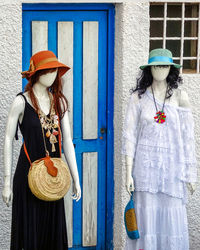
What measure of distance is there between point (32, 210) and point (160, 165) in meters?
1.09

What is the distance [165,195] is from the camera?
405 cm

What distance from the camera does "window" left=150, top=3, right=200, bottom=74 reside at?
5023 millimetres

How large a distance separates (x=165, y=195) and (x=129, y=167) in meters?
0.39

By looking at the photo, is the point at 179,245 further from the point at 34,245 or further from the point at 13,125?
the point at 13,125

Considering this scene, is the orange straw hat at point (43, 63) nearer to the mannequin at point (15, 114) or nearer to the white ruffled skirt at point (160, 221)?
the mannequin at point (15, 114)

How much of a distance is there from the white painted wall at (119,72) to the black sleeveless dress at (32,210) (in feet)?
2.70

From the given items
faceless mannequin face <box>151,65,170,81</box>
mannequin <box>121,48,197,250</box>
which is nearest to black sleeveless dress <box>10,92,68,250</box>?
mannequin <box>121,48,197,250</box>

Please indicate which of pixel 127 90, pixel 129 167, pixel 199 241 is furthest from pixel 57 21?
pixel 199 241

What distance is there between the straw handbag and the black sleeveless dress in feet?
0.43

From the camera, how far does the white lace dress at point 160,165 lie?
3.99 meters

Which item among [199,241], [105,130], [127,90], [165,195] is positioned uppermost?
[127,90]

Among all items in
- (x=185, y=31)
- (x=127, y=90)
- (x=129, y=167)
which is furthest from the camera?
(x=185, y=31)

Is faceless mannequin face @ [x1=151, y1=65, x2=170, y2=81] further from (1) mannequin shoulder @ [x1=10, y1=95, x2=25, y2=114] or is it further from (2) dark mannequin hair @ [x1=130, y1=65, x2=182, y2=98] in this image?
(1) mannequin shoulder @ [x1=10, y1=95, x2=25, y2=114]

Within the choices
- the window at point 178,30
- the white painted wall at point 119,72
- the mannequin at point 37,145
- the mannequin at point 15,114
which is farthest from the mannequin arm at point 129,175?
the window at point 178,30
